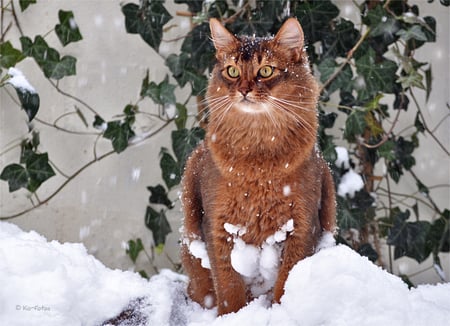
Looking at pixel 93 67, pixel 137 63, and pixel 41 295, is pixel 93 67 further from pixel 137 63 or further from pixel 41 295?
pixel 41 295

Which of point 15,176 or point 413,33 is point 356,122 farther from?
point 15,176

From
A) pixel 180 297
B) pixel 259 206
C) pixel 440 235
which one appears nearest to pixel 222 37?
pixel 259 206

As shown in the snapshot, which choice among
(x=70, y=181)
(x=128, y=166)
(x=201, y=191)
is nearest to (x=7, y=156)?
(x=70, y=181)

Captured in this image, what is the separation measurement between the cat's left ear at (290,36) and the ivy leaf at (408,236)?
1.71 meters

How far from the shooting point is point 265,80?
1.76m

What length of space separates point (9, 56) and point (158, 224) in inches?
44.2

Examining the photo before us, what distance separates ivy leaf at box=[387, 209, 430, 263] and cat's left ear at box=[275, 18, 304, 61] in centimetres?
171

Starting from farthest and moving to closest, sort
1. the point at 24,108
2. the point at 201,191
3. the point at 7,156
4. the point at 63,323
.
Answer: the point at 7,156, the point at 24,108, the point at 201,191, the point at 63,323

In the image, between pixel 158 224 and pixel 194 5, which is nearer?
pixel 194 5

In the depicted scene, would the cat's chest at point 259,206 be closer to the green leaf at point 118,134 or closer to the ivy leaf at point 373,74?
the ivy leaf at point 373,74

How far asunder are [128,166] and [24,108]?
2.15 ft

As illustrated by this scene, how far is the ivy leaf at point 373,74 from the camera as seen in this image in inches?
121

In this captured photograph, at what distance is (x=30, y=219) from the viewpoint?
11.9 feet

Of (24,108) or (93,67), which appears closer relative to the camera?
(24,108)
